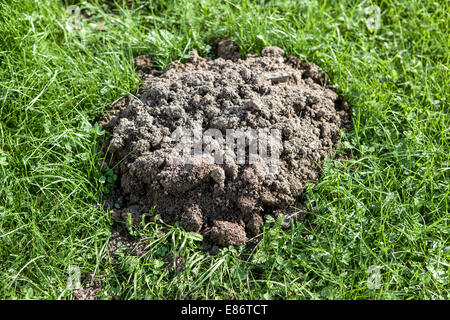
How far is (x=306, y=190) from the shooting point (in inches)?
102

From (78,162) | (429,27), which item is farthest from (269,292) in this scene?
(429,27)

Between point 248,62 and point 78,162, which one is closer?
point 78,162

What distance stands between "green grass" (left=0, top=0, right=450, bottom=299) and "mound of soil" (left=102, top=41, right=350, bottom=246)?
11cm

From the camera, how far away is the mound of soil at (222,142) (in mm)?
2480

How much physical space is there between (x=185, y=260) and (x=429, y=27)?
2.71m

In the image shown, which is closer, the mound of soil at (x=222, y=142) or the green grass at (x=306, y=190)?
the green grass at (x=306, y=190)

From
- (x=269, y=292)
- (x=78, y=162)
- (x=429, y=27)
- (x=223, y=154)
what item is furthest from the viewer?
(x=429, y=27)

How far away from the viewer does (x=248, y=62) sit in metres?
2.98

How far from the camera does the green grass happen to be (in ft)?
7.79

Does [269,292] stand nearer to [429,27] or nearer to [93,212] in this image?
[93,212]

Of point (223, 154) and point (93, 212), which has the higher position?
point (223, 154)

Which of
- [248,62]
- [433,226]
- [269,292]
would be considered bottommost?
[269,292]

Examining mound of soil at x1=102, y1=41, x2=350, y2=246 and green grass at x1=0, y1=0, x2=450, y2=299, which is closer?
green grass at x1=0, y1=0, x2=450, y2=299

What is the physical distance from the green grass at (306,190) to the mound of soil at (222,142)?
113 millimetres
